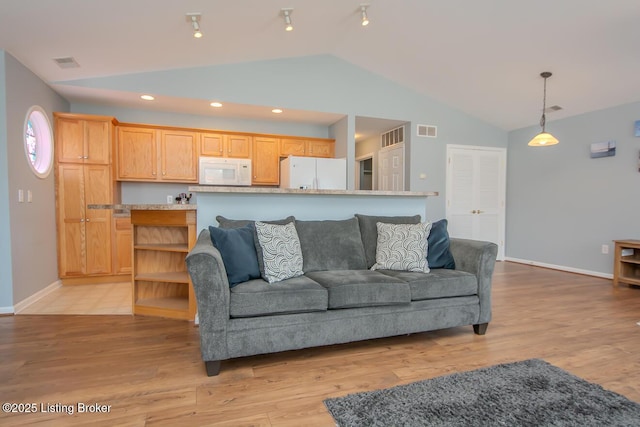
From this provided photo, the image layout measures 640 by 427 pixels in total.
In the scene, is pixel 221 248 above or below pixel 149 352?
above

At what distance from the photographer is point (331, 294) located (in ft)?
7.12

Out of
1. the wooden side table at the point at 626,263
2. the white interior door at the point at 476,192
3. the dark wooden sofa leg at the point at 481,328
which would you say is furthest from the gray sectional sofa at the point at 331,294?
the white interior door at the point at 476,192

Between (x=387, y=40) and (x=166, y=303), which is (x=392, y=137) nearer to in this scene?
(x=387, y=40)

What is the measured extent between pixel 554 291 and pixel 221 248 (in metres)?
3.92

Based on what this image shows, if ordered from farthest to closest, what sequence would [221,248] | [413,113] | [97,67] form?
[413,113], [97,67], [221,248]

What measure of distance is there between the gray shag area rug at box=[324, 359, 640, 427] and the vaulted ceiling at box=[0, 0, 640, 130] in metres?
3.39

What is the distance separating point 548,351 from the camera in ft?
7.45

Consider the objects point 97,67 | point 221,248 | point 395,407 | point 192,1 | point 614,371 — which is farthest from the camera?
point 97,67

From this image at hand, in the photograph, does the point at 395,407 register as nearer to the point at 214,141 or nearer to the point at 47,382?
the point at 47,382

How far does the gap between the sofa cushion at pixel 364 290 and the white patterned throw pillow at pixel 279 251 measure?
203 millimetres

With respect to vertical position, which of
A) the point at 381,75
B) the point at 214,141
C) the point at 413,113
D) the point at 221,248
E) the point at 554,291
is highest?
the point at 381,75

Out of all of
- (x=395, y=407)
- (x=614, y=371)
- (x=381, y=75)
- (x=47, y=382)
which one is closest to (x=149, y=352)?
(x=47, y=382)

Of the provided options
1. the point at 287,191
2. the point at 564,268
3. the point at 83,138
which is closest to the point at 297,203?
the point at 287,191

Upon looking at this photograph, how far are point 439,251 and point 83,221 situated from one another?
14.4 feet
